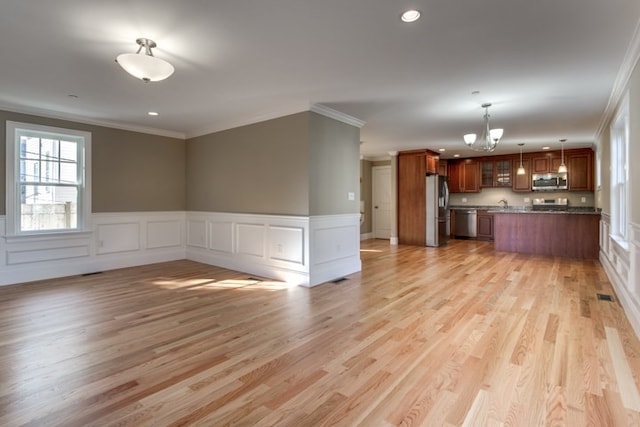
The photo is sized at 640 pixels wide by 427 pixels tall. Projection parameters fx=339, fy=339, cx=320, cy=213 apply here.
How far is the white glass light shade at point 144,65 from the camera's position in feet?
8.18

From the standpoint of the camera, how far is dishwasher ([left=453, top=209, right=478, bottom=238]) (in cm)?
958

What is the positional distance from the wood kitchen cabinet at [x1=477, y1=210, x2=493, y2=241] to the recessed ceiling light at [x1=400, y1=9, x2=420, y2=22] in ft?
26.5

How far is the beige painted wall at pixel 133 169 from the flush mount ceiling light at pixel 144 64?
3347 mm

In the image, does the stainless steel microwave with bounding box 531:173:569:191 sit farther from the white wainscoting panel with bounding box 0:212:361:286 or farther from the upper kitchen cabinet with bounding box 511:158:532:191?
the white wainscoting panel with bounding box 0:212:361:286

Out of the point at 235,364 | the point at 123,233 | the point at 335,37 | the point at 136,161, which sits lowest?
the point at 235,364

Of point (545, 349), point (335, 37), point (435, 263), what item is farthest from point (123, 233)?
point (545, 349)

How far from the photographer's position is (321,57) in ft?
9.78

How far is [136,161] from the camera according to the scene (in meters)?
5.84

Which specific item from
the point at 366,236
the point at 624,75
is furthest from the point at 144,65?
the point at 366,236

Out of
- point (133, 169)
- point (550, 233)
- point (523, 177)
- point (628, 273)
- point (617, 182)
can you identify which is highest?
point (523, 177)

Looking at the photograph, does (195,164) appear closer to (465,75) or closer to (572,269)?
(465,75)

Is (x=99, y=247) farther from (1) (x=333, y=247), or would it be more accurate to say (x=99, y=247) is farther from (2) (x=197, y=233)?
(1) (x=333, y=247)

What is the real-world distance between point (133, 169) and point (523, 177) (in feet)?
30.2

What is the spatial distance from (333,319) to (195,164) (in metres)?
4.37
